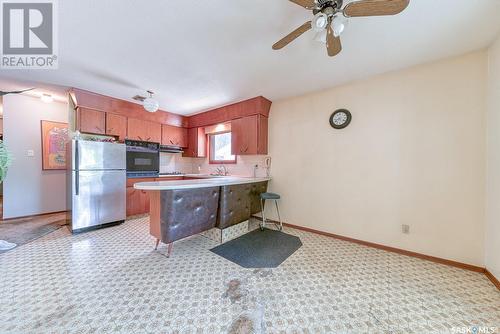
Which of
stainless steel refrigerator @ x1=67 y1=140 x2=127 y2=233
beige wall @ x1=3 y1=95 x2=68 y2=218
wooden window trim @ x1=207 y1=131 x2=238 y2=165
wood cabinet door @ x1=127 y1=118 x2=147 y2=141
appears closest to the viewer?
stainless steel refrigerator @ x1=67 y1=140 x2=127 y2=233

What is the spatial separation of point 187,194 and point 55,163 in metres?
3.77

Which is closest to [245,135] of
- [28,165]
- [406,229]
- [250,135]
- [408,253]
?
[250,135]

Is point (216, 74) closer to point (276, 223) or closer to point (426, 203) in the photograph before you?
point (276, 223)

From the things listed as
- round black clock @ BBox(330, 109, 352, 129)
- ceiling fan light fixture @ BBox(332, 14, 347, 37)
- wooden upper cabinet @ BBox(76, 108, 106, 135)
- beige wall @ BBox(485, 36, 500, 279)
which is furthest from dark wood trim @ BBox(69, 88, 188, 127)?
beige wall @ BBox(485, 36, 500, 279)

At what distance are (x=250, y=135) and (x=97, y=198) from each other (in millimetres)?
2876

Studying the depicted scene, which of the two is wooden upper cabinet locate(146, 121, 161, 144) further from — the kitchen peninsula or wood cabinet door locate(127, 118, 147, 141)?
the kitchen peninsula

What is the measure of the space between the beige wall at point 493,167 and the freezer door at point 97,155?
16.5ft

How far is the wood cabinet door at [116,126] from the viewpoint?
3.42m

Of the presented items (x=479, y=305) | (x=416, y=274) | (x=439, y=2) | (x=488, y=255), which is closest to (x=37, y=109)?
(x=439, y=2)

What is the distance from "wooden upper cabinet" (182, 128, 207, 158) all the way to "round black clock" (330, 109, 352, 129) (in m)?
3.11

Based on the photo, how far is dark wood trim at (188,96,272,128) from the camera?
3383mm

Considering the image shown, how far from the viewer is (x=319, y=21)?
1232 millimetres

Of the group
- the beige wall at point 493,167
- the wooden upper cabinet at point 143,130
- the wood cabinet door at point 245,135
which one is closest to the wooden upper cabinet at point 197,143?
the wooden upper cabinet at point 143,130

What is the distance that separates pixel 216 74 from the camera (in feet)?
8.20
